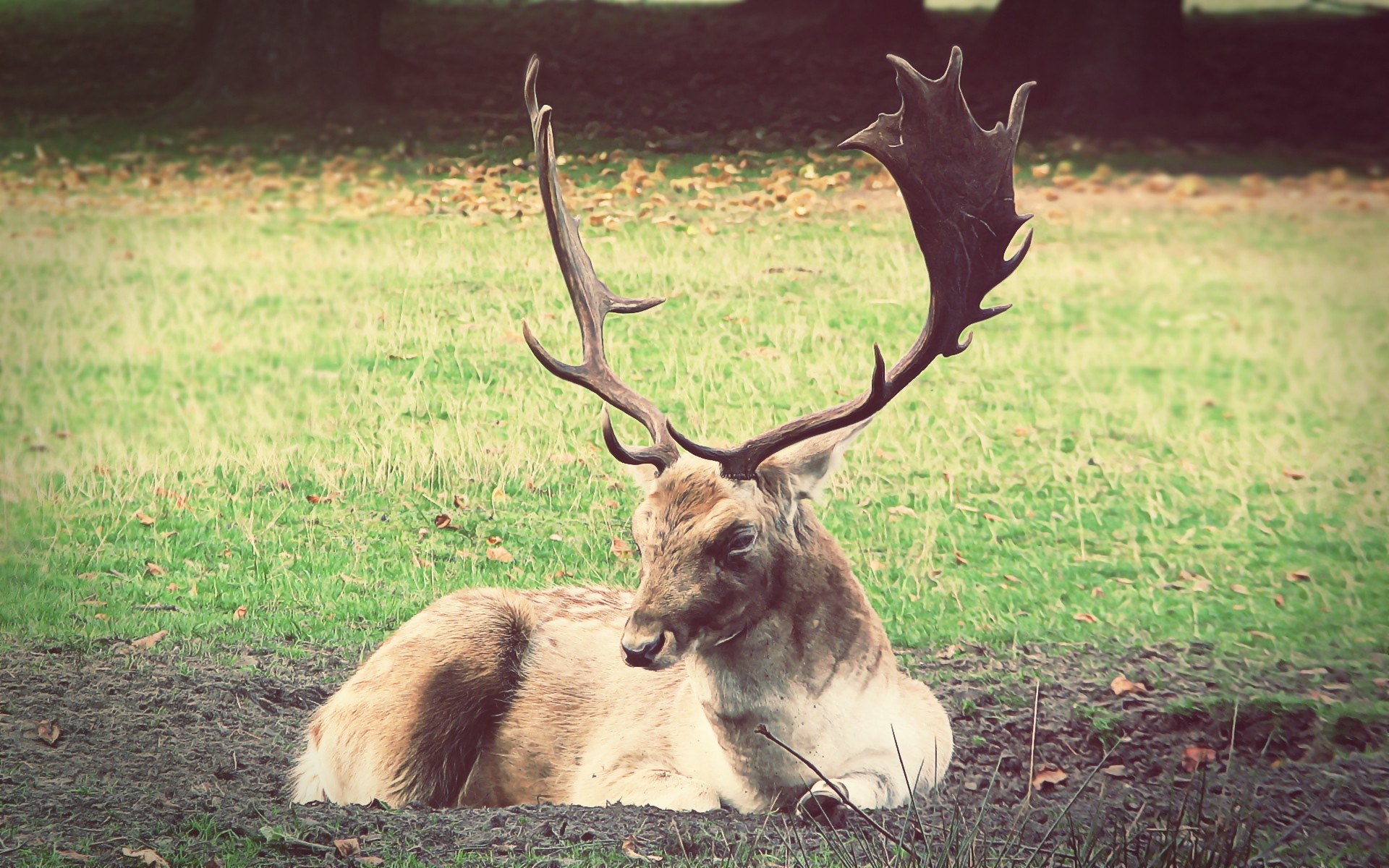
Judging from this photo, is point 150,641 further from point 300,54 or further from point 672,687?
point 300,54

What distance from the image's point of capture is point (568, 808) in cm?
437

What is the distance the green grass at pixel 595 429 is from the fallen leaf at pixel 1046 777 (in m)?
1.06

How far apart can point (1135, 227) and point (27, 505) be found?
8.81 metres

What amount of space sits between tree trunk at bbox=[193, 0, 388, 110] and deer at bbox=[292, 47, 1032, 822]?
8900mm

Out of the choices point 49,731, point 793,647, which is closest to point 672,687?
point 793,647

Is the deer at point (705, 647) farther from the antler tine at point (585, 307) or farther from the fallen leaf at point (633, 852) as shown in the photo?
the fallen leaf at point (633, 852)

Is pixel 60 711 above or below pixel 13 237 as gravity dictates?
below

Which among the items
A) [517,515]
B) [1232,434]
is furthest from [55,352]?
[1232,434]

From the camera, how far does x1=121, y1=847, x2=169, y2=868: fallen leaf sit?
13.1 ft

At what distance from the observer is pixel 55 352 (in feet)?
28.2

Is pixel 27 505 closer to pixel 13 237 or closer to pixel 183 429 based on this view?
pixel 183 429

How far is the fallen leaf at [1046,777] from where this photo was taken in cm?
471

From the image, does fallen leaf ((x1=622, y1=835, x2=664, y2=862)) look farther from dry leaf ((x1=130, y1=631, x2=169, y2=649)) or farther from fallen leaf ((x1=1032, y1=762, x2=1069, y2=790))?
dry leaf ((x1=130, y1=631, x2=169, y2=649))

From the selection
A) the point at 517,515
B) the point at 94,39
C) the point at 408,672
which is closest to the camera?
the point at 408,672
